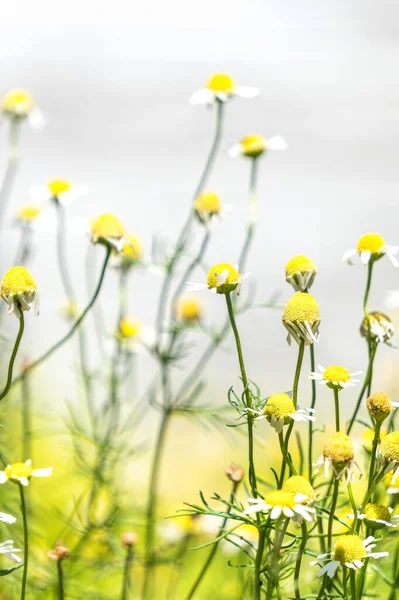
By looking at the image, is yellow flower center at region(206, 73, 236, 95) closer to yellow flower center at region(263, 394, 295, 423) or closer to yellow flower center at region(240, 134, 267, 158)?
yellow flower center at region(240, 134, 267, 158)


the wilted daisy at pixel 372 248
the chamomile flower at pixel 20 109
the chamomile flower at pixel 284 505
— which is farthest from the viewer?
the chamomile flower at pixel 20 109

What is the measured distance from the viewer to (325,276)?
7.02 ft

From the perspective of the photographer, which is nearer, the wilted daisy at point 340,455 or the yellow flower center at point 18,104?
the wilted daisy at point 340,455

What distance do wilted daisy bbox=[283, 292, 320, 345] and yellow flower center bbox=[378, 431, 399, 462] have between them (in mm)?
64

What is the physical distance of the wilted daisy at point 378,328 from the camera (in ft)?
1.58

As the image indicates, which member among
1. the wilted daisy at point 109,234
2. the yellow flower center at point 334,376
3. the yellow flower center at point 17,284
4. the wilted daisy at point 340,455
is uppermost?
the wilted daisy at point 109,234

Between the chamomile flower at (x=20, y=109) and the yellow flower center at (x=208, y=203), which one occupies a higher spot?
the chamomile flower at (x=20, y=109)

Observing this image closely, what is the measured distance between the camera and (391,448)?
1.33ft

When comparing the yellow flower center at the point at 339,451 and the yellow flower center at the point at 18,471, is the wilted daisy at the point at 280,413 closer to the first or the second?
the yellow flower center at the point at 339,451

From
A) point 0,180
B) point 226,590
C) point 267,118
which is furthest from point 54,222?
point 267,118

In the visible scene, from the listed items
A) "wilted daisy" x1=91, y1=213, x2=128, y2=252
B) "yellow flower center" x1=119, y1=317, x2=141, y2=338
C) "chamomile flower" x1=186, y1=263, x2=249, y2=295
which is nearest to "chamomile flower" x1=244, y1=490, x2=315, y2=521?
"chamomile flower" x1=186, y1=263, x2=249, y2=295

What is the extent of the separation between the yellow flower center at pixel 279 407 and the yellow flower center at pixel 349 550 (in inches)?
2.7

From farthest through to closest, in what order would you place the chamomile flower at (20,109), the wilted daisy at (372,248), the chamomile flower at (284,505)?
the chamomile flower at (20,109) < the wilted daisy at (372,248) < the chamomile flower at (284,505)

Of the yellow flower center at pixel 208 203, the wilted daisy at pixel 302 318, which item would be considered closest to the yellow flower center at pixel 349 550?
the wilted daisy at pixel 302 318
